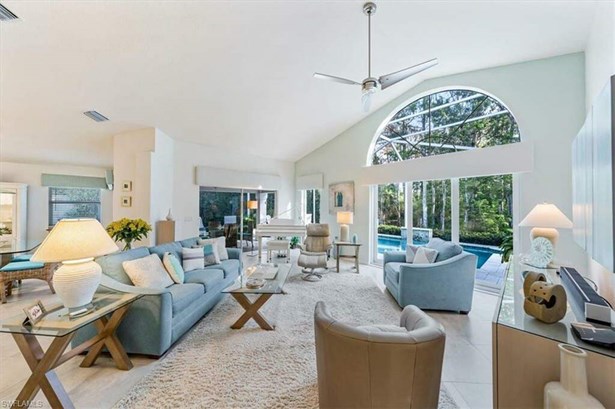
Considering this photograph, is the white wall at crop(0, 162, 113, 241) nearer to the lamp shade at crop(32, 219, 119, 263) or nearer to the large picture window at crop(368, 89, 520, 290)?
the lamp shade at crop(32, 219, 119, 263)

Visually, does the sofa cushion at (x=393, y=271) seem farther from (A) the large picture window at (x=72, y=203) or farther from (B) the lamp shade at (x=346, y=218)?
(A) the large picture window at (x=72, y=203)

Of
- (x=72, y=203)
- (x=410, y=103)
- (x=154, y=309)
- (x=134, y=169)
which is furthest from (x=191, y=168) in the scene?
(x=410, y=103)

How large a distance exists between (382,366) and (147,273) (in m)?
2.59

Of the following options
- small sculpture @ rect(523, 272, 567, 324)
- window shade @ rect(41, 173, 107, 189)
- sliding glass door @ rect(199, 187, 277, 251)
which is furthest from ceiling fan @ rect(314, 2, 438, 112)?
window shade @ rect(41, 173, 107, 189)

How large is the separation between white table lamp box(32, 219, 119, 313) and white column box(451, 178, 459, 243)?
5.28 meters

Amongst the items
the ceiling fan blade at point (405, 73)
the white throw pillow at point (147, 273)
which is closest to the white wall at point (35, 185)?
the white throw pillow at point (147, 273)

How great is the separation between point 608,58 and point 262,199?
713cm

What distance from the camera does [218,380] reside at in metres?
2.08

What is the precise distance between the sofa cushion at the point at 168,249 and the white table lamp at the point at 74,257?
1.39 metres

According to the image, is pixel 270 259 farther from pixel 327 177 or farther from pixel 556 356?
pixel 556 356

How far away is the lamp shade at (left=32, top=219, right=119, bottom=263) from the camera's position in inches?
74.5

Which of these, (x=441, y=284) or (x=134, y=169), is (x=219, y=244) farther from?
(x=441, y=284)

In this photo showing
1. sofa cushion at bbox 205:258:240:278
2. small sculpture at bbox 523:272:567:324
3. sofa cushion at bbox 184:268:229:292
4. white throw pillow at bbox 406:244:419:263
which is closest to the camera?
small sculpture at bbox 523:272:567:324

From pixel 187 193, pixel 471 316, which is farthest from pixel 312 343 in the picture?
pixel 187 193
